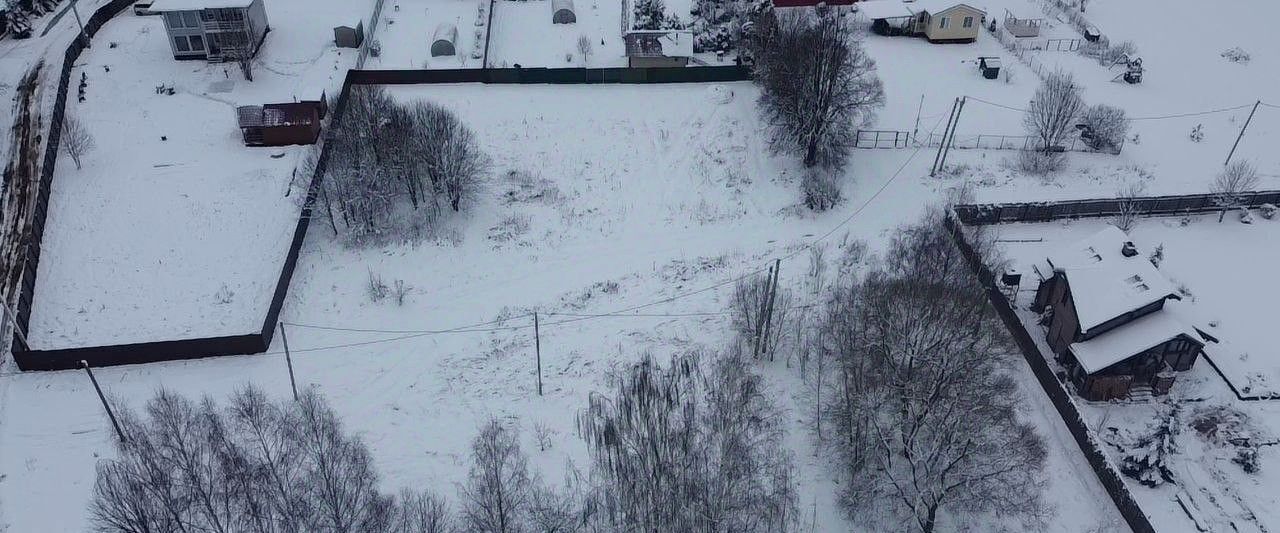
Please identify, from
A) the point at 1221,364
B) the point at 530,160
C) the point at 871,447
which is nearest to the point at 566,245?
the point at 530,160

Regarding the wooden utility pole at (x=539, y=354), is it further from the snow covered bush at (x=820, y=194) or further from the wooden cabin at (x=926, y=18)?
the wooden cabin at (x=926, y=18)

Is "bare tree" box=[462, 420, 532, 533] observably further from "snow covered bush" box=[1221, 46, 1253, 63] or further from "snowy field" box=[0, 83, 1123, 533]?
"snow covered bush" box=[1221, 46, 1253, 63]

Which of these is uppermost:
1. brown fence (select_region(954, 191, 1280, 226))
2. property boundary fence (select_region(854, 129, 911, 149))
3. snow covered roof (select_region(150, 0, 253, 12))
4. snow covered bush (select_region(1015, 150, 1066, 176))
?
snow covered roof (select_region(150, 0, 253, 12))

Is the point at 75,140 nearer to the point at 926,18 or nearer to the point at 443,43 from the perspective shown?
the point at 443,43

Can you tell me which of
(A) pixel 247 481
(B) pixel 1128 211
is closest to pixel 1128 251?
(B) pixel 1128 211

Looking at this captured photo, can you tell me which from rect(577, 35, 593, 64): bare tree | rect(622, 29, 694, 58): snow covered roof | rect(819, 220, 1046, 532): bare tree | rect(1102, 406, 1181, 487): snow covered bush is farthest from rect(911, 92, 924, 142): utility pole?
rect(1102, 406, 1181, 487): snow covered bush

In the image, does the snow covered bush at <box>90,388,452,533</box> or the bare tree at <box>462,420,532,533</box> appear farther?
the bare tree at <box>462,420,532,533</box>

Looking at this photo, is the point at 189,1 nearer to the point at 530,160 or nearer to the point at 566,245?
the point at 530,160

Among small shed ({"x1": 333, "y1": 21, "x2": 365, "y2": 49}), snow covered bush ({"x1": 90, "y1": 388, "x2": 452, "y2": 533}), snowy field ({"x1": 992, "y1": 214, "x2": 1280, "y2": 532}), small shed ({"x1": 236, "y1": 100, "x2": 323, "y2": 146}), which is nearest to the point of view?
snow covered bush ({"x1": 90, "y1": 388, "x2": 452, "y2": 533})

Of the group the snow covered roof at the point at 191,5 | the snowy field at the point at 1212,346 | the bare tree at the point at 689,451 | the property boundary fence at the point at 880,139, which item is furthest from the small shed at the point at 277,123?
the snowy field at the point at 1212,346
